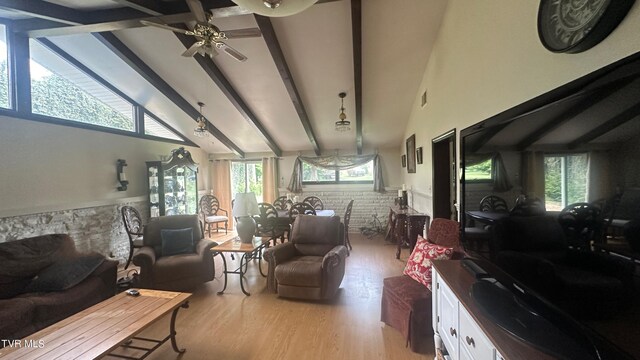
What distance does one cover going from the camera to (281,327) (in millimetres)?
2334

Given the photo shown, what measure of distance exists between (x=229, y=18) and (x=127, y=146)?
120 inches

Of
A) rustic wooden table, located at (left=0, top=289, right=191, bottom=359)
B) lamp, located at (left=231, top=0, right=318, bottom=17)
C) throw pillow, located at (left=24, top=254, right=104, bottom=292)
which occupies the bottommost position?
rustic wooden table, located at (left=0, top=289, right=191, bottom=359)

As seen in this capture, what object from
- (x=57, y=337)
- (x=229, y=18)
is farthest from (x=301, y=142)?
(x=57, y=337)

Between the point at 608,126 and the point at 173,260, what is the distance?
142 inches

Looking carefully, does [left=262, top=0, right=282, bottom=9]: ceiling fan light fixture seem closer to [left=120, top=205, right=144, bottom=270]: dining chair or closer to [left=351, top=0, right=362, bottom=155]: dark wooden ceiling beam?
[left=351, top=0, right=362, bottom=155]: dark wooden ceiling beam

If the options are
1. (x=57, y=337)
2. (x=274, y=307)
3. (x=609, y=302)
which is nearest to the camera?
(x=609, y=302)

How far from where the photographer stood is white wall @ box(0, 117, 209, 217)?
285 cm

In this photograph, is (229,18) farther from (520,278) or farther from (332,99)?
(520,278)

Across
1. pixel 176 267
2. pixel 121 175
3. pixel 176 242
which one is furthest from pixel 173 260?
pixel 121 175

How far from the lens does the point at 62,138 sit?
337 cm

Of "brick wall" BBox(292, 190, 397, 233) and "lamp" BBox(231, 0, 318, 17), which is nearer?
"lamp" BBox(231, 0, 318, 17)

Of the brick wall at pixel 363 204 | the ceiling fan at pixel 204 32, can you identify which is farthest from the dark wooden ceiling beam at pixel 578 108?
the brick wall at pixel 363 204

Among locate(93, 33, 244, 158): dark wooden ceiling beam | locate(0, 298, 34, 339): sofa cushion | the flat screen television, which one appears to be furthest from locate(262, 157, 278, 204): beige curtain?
the flat screen television

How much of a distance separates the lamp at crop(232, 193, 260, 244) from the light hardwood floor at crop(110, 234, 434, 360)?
664 millimetres
